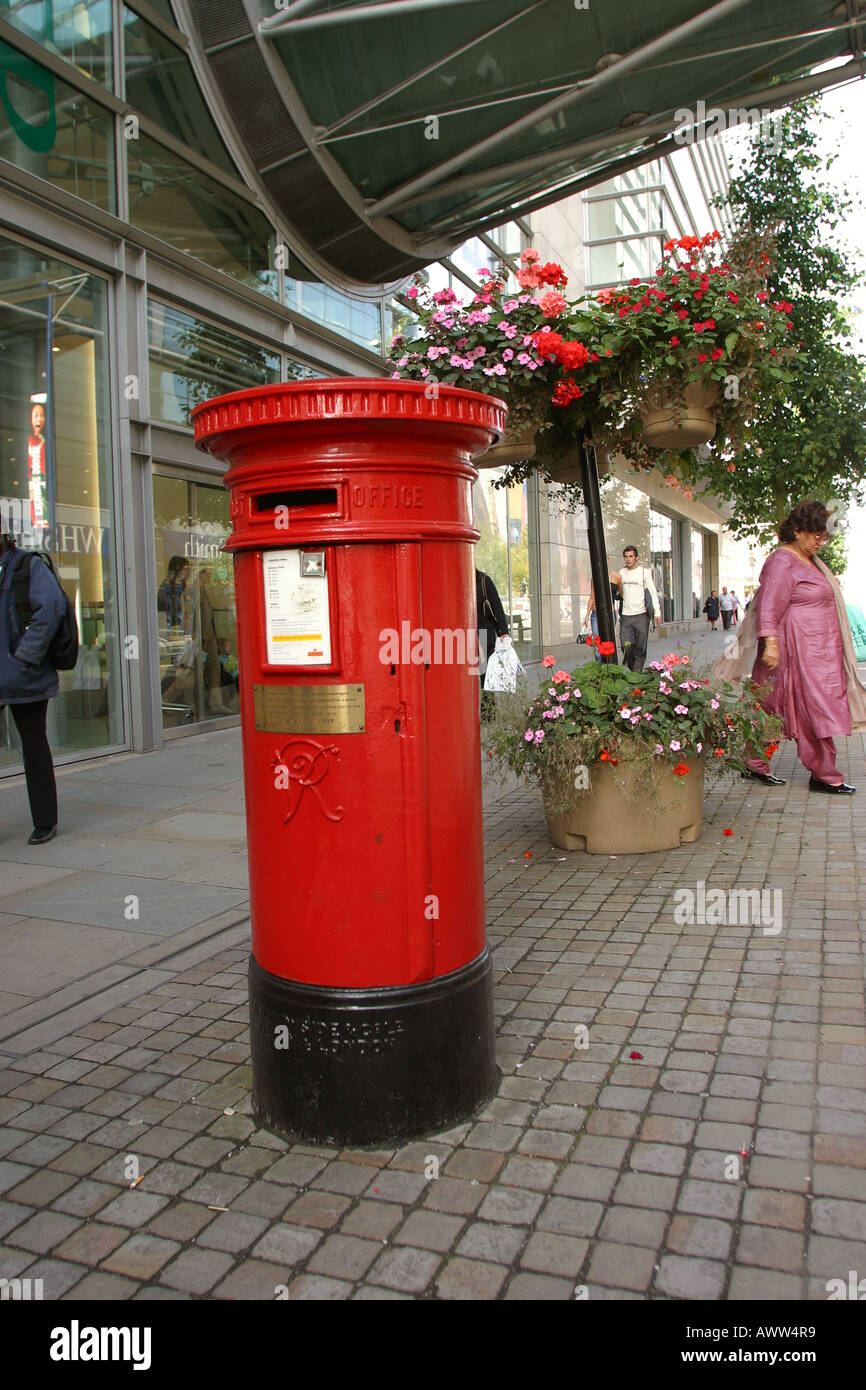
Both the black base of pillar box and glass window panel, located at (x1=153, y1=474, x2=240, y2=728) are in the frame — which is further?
glass window panel, located at (x1=153, y1=474, x2=240, y2=728)

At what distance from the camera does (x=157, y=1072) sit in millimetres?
3260

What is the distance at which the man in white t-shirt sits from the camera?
12.7 metres

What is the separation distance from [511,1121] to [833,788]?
5.02 m

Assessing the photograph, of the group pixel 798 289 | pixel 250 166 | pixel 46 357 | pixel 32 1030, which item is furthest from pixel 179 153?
pixel 32 1030

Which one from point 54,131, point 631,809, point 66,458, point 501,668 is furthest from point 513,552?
point 631,809

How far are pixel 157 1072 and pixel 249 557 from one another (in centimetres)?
166

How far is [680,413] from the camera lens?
17.2 ft

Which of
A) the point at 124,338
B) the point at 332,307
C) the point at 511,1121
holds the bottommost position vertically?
the point at 511,1121

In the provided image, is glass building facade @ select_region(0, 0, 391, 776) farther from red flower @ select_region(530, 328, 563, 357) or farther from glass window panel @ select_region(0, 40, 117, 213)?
red flower @ select_region(530, 328, 563, 357)

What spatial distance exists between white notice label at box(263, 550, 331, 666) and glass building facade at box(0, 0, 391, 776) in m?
6.27

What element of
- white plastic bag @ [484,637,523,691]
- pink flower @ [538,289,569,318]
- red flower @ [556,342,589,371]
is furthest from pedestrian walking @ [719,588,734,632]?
red flower @ [556,342,589,371]

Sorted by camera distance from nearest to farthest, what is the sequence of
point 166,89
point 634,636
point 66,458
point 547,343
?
point 547,343 → point 66,458 → point 166,89 → point 634,636

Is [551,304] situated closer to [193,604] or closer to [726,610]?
[193,604]

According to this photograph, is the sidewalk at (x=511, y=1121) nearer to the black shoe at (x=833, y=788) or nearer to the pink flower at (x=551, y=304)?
the black shoe at (x=833, y=788)
